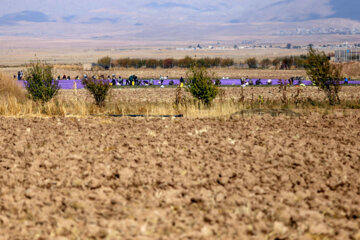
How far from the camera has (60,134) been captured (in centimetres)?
1430

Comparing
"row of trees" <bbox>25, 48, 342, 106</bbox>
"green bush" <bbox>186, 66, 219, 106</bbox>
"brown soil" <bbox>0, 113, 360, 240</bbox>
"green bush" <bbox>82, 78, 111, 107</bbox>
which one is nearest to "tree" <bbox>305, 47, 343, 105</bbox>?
"row of trees" <bbox>25, 48, 342, 106</bbox>

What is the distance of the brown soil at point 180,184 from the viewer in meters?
6.77

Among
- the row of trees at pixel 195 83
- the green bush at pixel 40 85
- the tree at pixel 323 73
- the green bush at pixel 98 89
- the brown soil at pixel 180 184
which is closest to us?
the brown soil at pixel 180 184

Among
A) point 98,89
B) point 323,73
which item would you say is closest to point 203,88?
point 98,89

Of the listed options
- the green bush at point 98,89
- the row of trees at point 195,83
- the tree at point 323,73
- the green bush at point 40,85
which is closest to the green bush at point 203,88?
the row of trees at point 195,83

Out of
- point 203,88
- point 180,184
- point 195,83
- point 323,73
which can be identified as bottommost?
point 180,184

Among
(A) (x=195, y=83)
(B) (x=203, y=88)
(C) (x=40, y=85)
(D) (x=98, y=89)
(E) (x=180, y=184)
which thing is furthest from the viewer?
(C) (x=40, y=85)

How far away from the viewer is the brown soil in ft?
22.2

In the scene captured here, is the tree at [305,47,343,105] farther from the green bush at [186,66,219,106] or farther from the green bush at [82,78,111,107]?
the green bush at [82,78,111,107]

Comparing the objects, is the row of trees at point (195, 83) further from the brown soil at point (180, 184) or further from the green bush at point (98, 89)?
the brown soil at point (180, 184)

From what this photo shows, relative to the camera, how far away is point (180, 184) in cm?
873

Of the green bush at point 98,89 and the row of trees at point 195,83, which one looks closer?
the row of trees at point 195,83

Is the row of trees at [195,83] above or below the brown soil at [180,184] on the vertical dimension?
above

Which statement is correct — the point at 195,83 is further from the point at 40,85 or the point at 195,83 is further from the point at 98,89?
the point at 40,85
